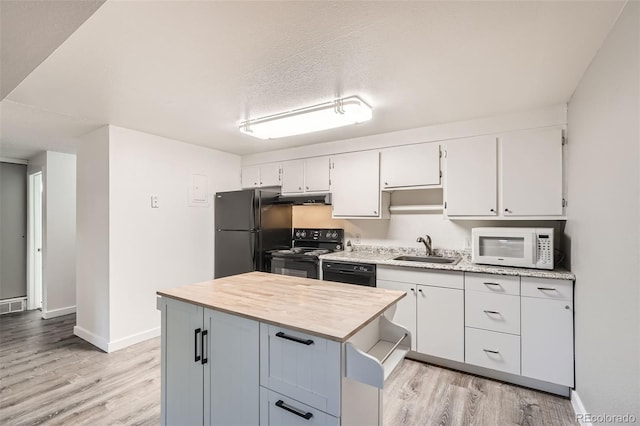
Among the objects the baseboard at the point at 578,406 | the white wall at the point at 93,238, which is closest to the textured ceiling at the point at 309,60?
the white wall at the point at 93,238

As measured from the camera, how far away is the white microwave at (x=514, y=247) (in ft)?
7.58

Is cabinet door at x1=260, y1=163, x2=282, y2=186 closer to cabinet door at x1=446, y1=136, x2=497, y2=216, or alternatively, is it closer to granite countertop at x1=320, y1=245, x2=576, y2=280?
granite countertop at x1=320, y1=245, x2=576, y2=280

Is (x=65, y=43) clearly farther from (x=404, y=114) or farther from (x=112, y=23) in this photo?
(x=404, y=114)

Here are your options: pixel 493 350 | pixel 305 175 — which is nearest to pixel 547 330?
pixel 493 350

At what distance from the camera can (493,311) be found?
2.39 meters

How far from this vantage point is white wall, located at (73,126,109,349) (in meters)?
3.00

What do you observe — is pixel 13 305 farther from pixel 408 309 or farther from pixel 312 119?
pixel 408 309

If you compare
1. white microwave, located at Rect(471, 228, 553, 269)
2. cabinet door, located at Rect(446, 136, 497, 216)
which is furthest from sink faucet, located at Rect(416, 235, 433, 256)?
white microwave, located at Rect(471, 228, 553, 269)

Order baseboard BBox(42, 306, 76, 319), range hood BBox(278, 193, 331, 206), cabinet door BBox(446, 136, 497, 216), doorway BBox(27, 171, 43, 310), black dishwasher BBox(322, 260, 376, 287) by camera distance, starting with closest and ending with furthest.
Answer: cabinet door BBox(446, 136, 497, 216) < black dishwasher BBox(322, 260, 376, 287) < range hood BBox(278, 193, 331, 206) < baseboard BBox(42, 306, 76, 319) < doorway BBox(27, 171, 43, 310)

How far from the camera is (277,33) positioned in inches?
58.4

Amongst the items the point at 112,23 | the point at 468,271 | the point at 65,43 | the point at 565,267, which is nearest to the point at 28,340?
the point at 65,43

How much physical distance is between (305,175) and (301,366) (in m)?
2.75

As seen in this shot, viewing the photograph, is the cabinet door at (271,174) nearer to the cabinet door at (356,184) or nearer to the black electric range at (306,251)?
the black electric range at (306,251)

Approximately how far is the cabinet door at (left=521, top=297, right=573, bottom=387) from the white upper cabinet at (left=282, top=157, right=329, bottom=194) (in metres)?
2.30
